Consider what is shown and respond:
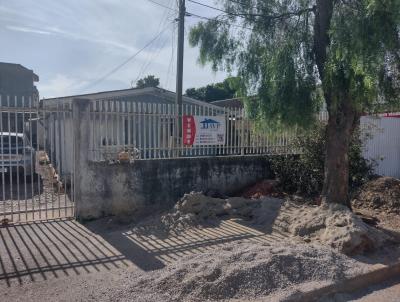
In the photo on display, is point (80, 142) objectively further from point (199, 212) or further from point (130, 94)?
point (130, 94)

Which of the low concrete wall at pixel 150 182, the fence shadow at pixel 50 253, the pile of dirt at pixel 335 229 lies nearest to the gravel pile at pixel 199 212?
the low concrete wall at pixel 150 182

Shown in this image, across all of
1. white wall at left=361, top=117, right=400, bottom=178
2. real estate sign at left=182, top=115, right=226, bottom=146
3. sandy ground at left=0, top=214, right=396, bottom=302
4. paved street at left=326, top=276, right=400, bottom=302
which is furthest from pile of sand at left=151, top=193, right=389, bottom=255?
white wall at left=361, top=117, right=400, bottom=178

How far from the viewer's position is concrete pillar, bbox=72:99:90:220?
7.12 meters

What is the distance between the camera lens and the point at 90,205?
286 inches

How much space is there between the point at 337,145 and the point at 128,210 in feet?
13.8

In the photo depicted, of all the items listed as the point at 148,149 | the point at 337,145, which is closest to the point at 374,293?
the point at 337,145

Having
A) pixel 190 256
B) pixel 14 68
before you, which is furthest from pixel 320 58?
pixel 14 68

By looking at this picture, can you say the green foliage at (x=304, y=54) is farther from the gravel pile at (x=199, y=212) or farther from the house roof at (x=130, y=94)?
the house roof at (x=130, y=94)

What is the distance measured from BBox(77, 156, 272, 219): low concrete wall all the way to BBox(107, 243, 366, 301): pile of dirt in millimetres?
2936

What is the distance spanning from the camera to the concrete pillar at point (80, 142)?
23.4ft

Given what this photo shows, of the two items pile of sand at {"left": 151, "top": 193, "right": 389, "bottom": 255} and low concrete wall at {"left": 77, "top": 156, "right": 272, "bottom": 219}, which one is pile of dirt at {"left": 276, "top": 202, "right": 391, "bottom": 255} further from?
low concrete wall at {"left": 77, "top": 156, "right": 272, "bottom": 219}

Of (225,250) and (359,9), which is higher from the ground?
(359,9)

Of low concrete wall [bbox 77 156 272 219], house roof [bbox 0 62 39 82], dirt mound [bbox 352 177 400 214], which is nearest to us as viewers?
low concrete wall [bbox 77 156 272 219]

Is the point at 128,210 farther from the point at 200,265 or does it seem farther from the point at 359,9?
the point at 359,9
